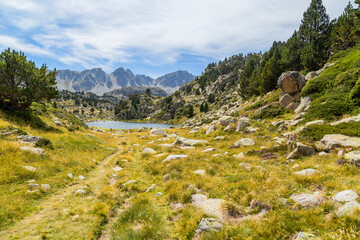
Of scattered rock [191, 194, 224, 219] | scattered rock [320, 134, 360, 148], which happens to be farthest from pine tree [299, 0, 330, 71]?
scattered rock [191, 194, 224, 219]

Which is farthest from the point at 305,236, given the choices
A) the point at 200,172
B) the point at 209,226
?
the point at 200,172

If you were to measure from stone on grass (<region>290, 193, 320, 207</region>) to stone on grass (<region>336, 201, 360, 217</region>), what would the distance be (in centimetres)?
76

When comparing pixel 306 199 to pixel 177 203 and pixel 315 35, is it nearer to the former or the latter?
pixel 177 203

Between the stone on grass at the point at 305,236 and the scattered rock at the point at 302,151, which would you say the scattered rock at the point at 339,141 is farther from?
the stone on grass at the point at 305,236

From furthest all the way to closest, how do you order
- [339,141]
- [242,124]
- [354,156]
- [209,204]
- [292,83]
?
1. [292,83]
2. [242,124]
3. [339,141]
4. [354,156]
5. [209,204]

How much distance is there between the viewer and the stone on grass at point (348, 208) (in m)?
5.21

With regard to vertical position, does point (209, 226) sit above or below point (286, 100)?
below

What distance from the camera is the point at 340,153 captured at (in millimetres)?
10773

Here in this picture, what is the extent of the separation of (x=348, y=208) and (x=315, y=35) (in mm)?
69358

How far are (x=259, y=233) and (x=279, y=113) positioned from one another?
30682 millimetres

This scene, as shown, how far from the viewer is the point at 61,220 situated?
7.24 meters

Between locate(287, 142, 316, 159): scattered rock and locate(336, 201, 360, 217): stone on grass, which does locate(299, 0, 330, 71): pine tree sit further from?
locate(336, 201, 360, 217): stone on grass

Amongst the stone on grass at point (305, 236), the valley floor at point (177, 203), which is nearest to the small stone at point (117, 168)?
the valley floor at point (177, 203)

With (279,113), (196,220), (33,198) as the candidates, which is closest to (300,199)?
(196,220)
